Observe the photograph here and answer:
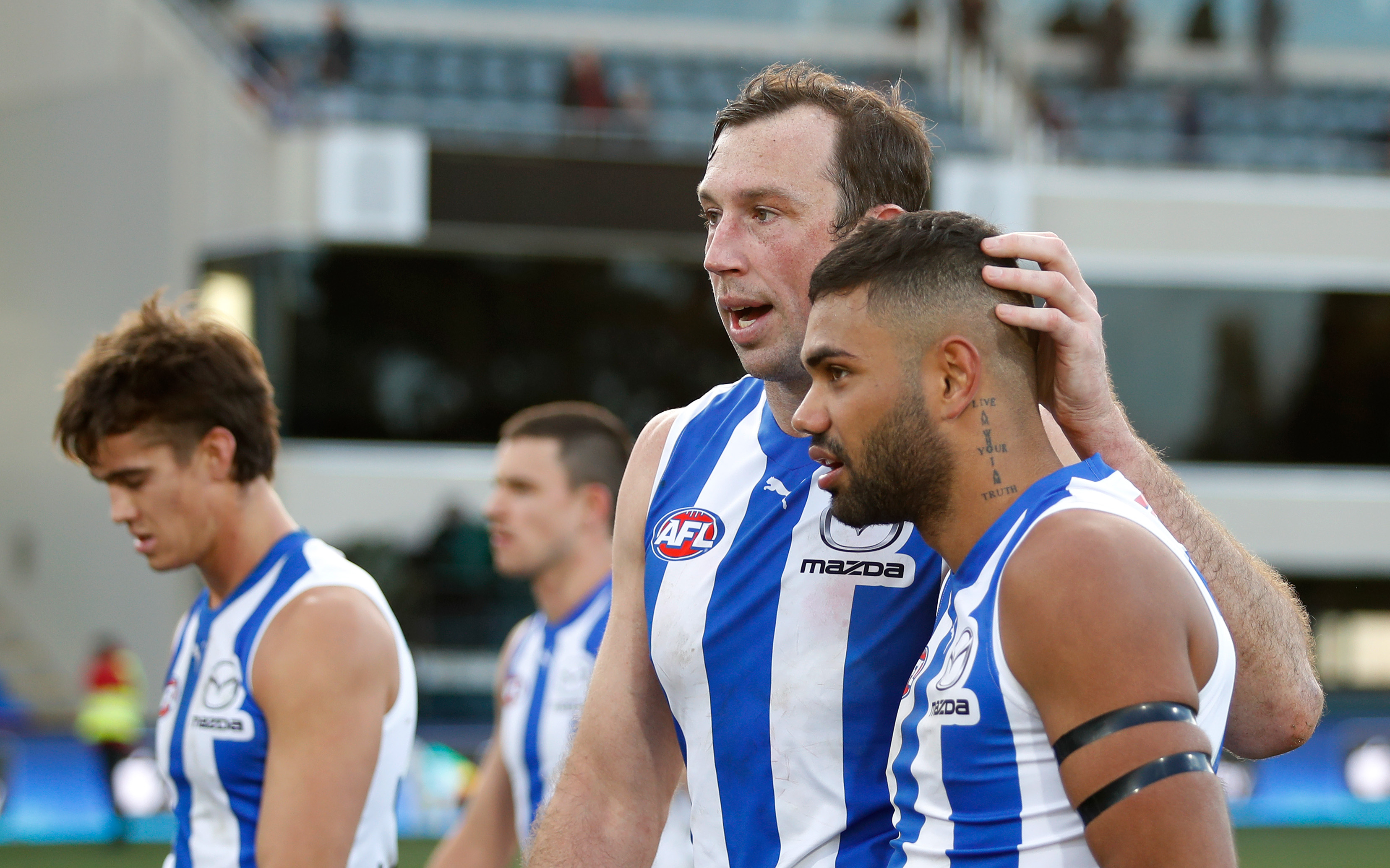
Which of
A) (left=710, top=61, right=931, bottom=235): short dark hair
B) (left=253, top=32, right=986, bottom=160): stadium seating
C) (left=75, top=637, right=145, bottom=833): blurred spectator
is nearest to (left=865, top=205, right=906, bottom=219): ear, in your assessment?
(left=710, top=61, right=931, bottom=235): short dark hair

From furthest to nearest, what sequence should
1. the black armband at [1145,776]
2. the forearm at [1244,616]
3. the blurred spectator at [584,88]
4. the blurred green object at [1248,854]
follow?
the blurred spectator at [584,88] < the blurred green object at [1248,854] < the forearm at [1244,616] < the black armband at [1145,776]

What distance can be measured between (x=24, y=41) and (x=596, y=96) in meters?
6.64

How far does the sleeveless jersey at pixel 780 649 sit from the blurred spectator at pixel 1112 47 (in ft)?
54.9

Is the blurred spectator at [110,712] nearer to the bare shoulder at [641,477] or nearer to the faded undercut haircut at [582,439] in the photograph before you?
the faded undercut haircut at [582,439]

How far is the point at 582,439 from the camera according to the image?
522 centimetres

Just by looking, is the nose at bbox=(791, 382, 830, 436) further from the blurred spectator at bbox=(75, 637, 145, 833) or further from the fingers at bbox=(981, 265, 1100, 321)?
the blurred spectator at bbox=(75, 637, 145, 833)

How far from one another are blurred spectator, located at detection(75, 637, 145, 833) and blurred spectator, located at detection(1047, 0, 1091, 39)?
46.4 ft

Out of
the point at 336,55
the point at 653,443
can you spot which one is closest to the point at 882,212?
the point at 653,443

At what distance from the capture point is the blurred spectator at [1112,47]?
1770cm

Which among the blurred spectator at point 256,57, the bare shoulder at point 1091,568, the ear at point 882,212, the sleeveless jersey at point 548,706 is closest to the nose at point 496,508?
the sleeveless jersey at point 548,706

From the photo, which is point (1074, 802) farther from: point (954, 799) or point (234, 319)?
point (234, 319)

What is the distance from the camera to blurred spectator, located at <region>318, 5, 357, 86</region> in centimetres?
1529

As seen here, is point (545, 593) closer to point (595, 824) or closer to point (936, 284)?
point (595, 824)

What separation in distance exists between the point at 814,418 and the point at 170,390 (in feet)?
6.13
